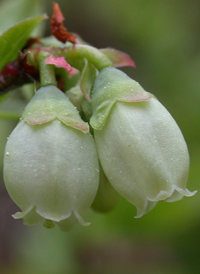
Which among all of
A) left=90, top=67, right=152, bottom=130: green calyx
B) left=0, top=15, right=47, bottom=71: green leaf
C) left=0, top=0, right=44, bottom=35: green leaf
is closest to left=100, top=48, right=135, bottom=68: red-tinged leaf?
left=90, top=67, right=152, bottom=130: green calyx

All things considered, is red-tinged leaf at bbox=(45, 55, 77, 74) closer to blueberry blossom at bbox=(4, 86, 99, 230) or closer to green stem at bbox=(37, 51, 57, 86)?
green stem at bbox=(37, 51, 57, 86)

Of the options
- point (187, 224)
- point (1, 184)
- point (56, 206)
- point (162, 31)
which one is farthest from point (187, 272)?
point (162, 31)

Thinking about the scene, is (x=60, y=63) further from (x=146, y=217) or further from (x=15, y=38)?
(x=146, y=217)

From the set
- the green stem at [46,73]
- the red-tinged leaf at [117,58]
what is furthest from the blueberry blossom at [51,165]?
the red-tinged leaf at [117,58]

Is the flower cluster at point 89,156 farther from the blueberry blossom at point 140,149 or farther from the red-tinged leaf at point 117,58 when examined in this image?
the red-tinged leaf at point 117,58

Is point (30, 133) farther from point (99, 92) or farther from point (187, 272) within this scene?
point (187, 272)
